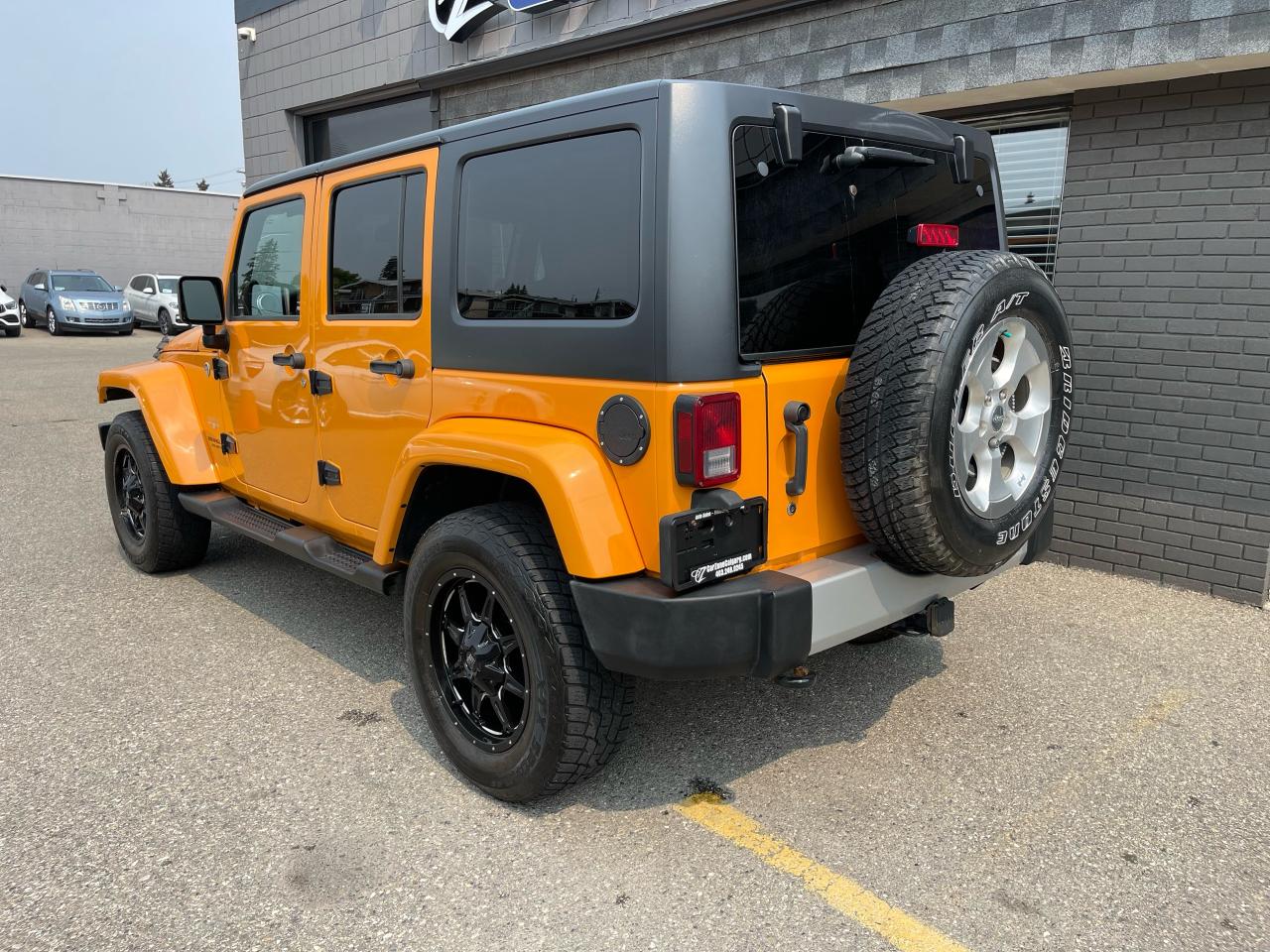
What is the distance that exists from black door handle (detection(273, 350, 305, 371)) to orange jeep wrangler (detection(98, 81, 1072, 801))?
472mm

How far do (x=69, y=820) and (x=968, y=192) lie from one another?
372cm

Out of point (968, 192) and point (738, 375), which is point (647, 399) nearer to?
point (738, 375)

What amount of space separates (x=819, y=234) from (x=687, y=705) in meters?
1.87

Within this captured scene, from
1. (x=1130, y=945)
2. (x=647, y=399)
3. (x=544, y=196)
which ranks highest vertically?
(x=544, y=196)

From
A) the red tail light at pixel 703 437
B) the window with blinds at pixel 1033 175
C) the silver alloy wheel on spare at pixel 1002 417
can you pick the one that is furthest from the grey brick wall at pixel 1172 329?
the red tail light at pixel 703 437

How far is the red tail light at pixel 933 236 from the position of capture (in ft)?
10.2

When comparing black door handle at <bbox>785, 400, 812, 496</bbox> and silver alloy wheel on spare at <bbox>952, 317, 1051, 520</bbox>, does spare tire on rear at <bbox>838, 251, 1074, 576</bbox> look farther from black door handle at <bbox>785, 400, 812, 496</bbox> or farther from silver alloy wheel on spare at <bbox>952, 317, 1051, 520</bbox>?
black door handle at <bbox>785, 400, 812, 496</bbox>

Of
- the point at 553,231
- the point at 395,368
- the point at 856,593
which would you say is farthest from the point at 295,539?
the point at 856,593

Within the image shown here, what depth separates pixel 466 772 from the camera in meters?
3.04

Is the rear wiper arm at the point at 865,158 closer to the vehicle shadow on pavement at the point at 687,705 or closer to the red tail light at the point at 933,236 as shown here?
the red tail light at the point at 933,236

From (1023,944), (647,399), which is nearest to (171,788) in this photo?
(647,399)

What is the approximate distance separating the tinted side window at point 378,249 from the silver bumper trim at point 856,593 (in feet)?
5.60

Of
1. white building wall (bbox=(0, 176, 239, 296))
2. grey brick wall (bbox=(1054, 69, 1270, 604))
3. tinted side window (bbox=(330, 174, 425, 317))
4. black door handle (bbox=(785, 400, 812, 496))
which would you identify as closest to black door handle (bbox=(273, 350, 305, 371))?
tinted side window (bbox=(330, 174, 425, 317))

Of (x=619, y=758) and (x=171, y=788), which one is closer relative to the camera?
(x=171, y=788)
